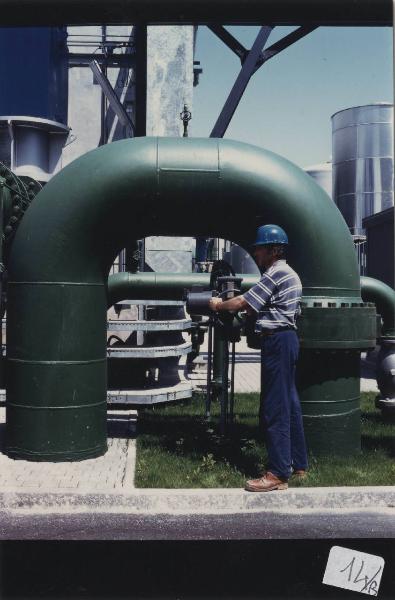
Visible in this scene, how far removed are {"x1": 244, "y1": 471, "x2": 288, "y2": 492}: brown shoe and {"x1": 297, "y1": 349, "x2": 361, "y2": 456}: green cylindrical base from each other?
2.58ft

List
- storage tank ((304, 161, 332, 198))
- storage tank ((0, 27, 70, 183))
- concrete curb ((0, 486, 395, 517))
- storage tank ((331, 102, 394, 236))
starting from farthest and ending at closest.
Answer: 1. storage tank ((304, 161, 332, 198))
2. storage tank ((331, 102, 394, 236))
3. storage tank ((0, 27, 70, 183))
4. concrete curb ((0, 486, 395, 517))

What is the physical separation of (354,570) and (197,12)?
3.66 metres

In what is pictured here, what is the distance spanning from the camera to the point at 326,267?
4762 millimetres

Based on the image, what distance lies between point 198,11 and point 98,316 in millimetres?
2319

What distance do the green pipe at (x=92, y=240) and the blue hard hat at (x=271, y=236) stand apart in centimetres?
42

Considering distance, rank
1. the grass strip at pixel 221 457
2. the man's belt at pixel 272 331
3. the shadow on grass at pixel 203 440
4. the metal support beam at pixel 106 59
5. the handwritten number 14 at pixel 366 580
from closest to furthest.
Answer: the handwritten number 14 at pixel 366 580
the man's belt at pixel 272 331
the grass strip at pixel 221 457
the shadow on grass at pixel 203 440
the metal support beam at pixel 106 59

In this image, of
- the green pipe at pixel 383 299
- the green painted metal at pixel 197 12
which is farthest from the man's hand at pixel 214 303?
the green pipe at pixel 383 299

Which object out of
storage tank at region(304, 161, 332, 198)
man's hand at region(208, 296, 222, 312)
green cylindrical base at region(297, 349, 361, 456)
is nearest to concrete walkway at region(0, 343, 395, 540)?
green cylindrical base at region(297, 349, 361, 456)

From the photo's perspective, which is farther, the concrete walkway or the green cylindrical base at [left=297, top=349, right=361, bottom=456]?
the green cylindrical base at [left=297, top=349, right=361, bottom=456]

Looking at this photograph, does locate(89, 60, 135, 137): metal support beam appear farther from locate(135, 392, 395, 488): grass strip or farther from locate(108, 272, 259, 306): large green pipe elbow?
locate(135, 392, 395, 488): grass strip

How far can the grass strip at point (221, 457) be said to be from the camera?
432 centimetres

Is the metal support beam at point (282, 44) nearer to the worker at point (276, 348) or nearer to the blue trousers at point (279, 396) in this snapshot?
the worker at point (276, 348)

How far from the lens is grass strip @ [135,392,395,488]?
14.2 feet

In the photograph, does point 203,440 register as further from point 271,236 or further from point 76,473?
point 271,236
